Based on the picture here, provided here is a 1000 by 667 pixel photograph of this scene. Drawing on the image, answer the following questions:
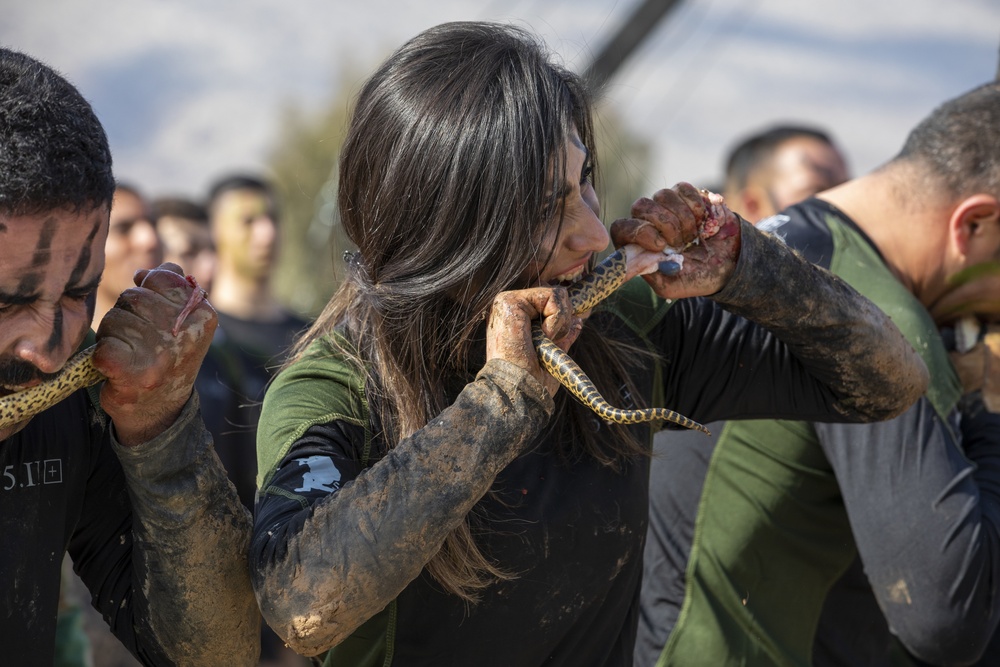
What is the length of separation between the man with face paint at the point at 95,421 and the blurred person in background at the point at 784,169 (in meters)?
6.44

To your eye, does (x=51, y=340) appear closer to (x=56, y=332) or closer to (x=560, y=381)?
(x=56, y=332)

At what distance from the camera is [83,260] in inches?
83.7

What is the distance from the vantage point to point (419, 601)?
2.36 m

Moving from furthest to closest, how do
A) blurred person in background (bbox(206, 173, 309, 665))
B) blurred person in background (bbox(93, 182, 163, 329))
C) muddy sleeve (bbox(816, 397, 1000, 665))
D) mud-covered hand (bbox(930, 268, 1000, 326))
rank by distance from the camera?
blurred person in background (bbox(93, 182, 163, 329)) < blurred person in background (bbox(206, 173, 309, 665)) < mud-covered hand (bbox(930, 268, 1000, 326)) < muddy sleeve (bbox(816, 397, 1000, 665))

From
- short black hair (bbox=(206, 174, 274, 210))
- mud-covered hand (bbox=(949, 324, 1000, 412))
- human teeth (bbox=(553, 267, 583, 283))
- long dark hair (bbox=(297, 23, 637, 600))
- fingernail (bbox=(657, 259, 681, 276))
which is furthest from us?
short black hair (bbox=(206, 174, 274, 210))

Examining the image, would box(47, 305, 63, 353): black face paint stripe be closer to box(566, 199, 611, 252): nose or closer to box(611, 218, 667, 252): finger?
box(566, 199, 611, 252): nose

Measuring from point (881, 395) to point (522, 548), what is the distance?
1124mm

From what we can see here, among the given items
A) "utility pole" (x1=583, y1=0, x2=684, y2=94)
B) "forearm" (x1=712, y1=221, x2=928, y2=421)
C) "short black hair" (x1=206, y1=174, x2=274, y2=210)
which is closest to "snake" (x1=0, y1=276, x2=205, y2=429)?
"forearm" (x1=712, y1=221, x2=928, y2=421)

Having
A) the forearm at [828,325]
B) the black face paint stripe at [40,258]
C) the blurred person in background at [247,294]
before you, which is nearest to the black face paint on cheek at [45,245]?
the black face paint stripe at [40,258]

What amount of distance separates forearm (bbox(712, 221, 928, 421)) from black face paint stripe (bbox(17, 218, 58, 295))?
1544 mm

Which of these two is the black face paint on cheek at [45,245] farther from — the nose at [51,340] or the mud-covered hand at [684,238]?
the mud-covered hand at [684,238]

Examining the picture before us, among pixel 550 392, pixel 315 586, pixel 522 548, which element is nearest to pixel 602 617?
pixel 522 548

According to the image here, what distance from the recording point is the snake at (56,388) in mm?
2061

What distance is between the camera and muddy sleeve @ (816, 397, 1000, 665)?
3049mm
